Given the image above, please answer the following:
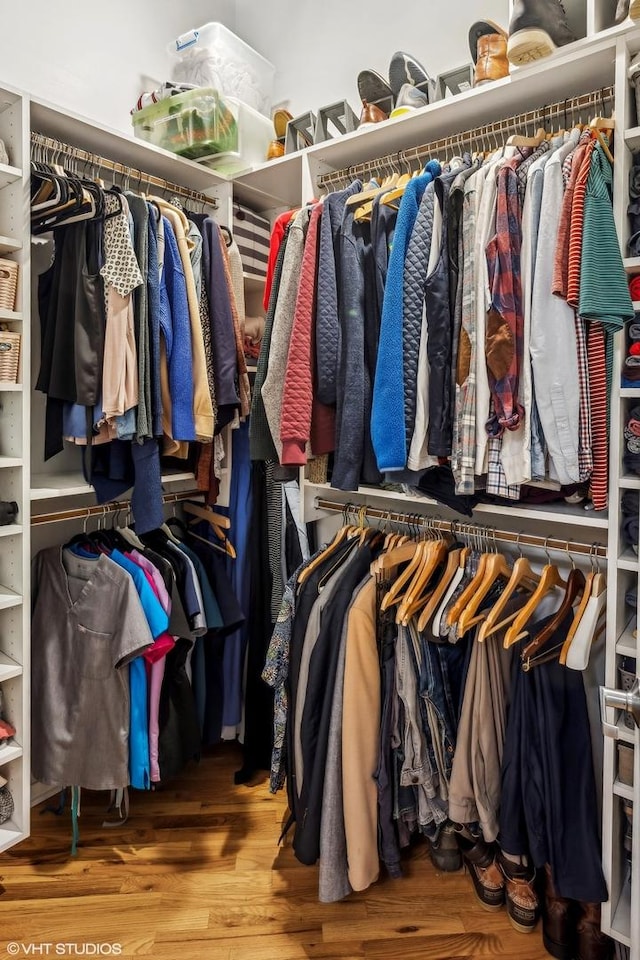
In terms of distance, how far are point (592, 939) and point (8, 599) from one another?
1644mm

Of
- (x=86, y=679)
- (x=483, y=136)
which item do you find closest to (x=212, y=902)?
(x=86, y=679)

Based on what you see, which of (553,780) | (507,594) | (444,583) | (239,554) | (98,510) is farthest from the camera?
(239,554)

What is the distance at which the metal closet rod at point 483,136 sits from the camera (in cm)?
152

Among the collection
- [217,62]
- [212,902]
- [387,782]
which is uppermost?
[217,62]

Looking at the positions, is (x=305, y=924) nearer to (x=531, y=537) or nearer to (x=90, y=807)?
(x=90, y=807)

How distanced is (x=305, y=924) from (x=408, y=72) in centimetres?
234

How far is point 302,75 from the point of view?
245cm

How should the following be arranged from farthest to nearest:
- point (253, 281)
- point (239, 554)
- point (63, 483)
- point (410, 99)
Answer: point (253, 281), point (239, 554), point (63, 483), point (410, 99)

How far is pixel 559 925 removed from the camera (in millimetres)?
1488

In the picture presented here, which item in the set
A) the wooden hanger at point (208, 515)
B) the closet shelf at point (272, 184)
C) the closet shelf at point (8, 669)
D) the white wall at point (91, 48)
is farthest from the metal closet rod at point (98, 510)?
the white wall at point (91, 48)

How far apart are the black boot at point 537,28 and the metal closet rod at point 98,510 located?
1.56m

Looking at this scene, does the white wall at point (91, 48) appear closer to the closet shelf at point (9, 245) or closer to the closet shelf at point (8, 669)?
the closet shelf at point (9, 245)

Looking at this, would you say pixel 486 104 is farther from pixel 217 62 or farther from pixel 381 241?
pixel 217 62

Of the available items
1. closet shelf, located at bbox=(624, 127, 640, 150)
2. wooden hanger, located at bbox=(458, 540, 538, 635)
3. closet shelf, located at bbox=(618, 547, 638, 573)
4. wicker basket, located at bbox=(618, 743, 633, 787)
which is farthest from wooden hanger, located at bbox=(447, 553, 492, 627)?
closet shelf, located at bbox=(624, 127, 640, 150)
